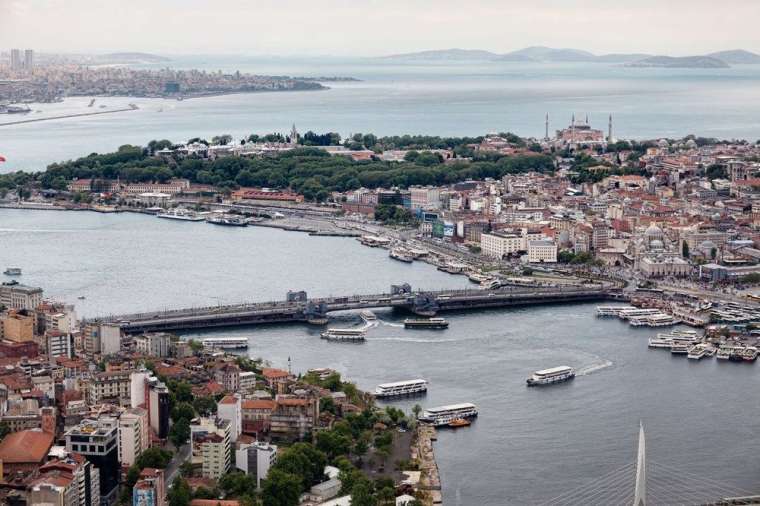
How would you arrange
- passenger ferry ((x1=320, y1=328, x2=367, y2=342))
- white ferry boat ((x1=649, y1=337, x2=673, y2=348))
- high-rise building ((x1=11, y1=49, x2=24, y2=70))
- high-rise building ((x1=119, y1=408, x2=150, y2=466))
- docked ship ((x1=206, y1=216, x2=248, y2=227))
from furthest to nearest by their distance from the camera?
high-rise building ((x1=11, y1=49, x2=24, y2=70)) → docked ship ((x1=206, y1=216, x2=248, y2=227)) → passenger ferry ((x1=320, y1=328, x2=367, y2=342)) → white ferry boat ((x1=649, y1=337, x2=673, y2=348)) → high-rise building ((x1=119, y1=408, x2=150, y2=466))

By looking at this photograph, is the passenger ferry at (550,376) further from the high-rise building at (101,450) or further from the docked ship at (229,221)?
the docked ship at (229,221)

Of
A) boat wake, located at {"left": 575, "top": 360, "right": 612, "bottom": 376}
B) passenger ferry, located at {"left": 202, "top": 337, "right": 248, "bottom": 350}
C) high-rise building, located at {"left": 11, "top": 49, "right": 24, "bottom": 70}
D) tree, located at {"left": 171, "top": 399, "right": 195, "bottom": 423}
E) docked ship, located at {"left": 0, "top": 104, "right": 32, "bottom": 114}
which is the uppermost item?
high-rise building, located at {"left": 11, "top": 49, "right": 24, "bottom": 70}

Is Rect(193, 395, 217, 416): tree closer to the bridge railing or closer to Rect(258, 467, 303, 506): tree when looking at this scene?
Rect(258, 467, 303, 506): tree

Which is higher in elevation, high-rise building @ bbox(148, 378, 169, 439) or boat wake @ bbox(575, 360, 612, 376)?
high-rise building @ bbox(148, 378, 169, 439)

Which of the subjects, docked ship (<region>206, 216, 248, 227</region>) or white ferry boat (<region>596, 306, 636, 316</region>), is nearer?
white ferry boat (<region>596, 306, 636, 316</region>)

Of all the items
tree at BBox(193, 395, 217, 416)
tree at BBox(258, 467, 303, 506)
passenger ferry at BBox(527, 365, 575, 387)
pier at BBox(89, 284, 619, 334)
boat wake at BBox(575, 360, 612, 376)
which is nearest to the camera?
tree at BBox(258, 467, 303, 506)

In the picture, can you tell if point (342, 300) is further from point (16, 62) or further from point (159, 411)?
point (16, 62)

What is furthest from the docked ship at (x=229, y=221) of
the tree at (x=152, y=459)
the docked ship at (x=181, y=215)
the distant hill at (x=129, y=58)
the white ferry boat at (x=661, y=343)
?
the distant hill at (x=129, y=58)

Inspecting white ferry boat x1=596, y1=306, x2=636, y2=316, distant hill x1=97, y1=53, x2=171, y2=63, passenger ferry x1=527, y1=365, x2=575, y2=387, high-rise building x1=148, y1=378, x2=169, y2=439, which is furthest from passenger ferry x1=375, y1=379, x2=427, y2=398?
distant hill x1=97, y1=53, x2=171, y2=63
